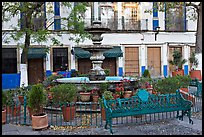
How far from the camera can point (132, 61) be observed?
900 inches

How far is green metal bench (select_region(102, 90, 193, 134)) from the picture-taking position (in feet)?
21.9

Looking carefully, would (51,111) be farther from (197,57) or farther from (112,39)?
(112,39)

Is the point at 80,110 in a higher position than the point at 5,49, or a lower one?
lower

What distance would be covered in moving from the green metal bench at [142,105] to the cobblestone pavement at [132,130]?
0.93 feet

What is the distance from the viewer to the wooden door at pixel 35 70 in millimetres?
20622

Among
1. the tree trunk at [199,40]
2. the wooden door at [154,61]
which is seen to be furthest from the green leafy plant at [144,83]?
the wooden door at [154,61]

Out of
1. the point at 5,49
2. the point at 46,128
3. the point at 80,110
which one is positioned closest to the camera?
the point at 46,128

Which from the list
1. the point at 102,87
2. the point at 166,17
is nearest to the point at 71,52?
the point at 166,17

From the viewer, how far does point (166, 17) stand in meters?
23.3

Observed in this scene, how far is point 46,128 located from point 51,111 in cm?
194

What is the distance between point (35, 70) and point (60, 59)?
200cm

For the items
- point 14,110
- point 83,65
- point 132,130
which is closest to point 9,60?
point 83,65

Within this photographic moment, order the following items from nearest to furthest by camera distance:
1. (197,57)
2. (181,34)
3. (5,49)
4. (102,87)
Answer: (102,87)
(197,57)
(5,49)
(181,34)

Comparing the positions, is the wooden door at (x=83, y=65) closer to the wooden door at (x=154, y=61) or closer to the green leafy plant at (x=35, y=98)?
the wooden door at (x=154, y=61)
